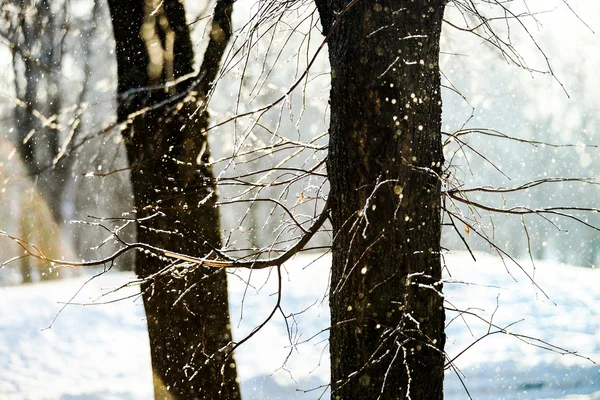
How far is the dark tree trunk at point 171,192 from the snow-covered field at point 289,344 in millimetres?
2642

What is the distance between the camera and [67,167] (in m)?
13.8

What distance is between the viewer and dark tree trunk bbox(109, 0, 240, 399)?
146 inches

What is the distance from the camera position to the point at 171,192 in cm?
365

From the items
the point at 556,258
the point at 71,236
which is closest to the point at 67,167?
the point at 71,236

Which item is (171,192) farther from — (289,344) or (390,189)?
(289,344)

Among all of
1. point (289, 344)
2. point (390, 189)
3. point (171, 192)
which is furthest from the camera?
point (289, 344)

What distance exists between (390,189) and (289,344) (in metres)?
5.55

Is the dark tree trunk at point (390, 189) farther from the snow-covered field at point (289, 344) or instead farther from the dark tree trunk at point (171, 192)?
the snow-covered field at point (289, 344)

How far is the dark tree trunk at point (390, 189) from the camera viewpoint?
7.77ft

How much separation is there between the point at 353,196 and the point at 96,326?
9.77m

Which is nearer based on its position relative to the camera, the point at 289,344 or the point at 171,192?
the point at 171,192

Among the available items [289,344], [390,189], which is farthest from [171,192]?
[289,344]

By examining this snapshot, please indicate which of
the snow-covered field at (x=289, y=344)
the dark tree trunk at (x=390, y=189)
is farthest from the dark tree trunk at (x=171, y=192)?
the snow-covered field at (x=289, y=344)

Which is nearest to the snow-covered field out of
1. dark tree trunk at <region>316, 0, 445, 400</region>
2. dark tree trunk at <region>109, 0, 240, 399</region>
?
dark tree trunk at <region>109, 0, 240, 399</region>
